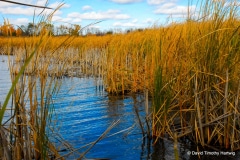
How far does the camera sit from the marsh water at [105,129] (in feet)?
9.95

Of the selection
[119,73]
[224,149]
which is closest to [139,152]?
[224,149]

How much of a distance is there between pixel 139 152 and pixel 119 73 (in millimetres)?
4077

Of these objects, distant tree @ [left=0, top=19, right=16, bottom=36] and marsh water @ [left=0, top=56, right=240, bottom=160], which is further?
marsh water @ [left=0, top=56, right=240, bottom=160]

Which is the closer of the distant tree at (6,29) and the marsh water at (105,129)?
the distant tree at (6,29)

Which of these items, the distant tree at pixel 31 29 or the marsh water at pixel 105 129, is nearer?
the distant tree at pixel 31 29

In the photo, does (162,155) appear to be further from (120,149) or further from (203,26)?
(203,26)

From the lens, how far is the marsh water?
9.95 feet

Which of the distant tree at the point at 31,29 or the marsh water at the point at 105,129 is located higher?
the distant tree at the point at 31,29

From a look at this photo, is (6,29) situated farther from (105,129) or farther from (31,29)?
(105,129)

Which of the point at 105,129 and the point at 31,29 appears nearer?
the point at 31,29

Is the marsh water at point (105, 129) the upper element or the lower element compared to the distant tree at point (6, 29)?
lower

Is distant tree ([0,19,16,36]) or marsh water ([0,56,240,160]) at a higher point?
distant tree ([0,19,16,36])

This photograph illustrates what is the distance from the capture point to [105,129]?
13.7 feet

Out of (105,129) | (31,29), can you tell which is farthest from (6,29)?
(105,129)
